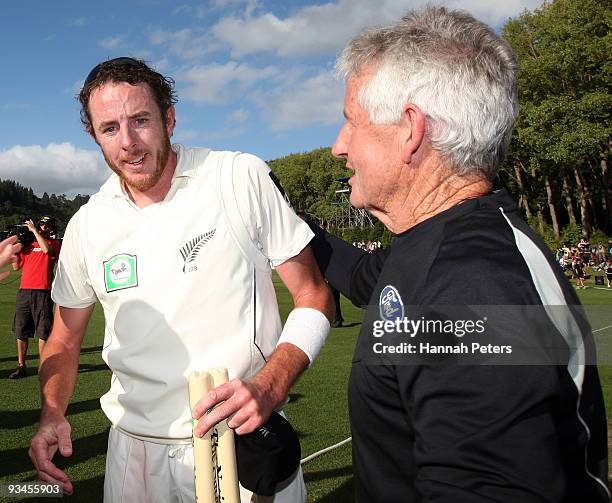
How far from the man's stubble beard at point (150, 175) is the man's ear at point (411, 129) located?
1.35m

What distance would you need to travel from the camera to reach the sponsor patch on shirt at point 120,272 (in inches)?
106

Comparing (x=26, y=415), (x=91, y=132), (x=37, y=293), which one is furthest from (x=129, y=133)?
(x=37, y=293)

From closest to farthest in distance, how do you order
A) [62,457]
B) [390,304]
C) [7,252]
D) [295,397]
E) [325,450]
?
[390,304] → [7,252] → [325,450] → [62,457] → [295,397]

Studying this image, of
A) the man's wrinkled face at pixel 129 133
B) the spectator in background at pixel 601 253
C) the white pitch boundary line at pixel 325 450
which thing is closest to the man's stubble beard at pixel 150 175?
the man's wrinkled face at pixel 129 133

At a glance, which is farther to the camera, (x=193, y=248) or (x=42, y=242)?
(x=42, y=242)

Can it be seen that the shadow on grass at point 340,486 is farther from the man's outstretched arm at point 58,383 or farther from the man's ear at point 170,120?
the man's ear at point 170,120

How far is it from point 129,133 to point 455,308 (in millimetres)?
1883

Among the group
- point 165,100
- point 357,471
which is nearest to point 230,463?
point 357,471

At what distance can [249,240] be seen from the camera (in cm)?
266

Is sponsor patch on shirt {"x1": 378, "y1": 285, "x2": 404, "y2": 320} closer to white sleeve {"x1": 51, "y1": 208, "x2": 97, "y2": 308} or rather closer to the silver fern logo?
the silver fern logo

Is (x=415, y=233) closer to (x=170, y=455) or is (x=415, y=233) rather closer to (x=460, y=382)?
(x=460, y=382)

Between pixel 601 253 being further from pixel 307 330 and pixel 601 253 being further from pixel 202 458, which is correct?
pixel 202 458

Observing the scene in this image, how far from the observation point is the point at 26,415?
8.30m

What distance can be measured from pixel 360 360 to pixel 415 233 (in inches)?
15.5
